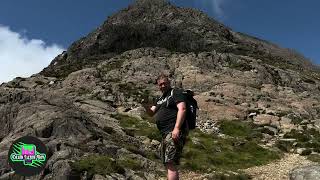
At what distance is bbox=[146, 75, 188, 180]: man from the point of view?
13250 millimetres

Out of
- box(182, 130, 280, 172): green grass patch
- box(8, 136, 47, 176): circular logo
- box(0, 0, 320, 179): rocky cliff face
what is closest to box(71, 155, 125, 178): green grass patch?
box(0, 0, 320, 179): rocky cliff face

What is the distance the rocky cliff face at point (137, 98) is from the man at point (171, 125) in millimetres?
13106

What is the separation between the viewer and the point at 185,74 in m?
77.7

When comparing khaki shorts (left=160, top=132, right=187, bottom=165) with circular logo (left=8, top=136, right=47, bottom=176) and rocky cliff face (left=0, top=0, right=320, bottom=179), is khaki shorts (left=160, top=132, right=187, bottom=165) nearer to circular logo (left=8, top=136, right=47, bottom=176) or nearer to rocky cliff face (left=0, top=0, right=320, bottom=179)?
circular logo (left=8, top=136, right=47, bottom=176)

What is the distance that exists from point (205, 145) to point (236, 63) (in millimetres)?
47513

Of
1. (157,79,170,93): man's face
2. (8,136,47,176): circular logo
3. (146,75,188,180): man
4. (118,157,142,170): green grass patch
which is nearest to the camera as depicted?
(146,75,188,180): man

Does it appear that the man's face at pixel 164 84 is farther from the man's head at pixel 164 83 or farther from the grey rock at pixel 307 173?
the grey rock at pixel 307 173

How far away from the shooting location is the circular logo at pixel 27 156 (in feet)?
54.0

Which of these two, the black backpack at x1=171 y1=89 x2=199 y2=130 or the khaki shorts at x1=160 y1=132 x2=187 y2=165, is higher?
the black backpack at x1=171 y1=89 x2=199 y2=130

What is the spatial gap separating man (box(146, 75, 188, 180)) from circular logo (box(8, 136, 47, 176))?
5.04 m

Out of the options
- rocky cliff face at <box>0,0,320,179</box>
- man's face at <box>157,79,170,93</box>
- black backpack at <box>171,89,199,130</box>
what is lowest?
black backpack at <box>171,89,199,130</box>

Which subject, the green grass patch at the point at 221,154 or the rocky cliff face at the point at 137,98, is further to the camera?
the green grass patch at the point at 221,154

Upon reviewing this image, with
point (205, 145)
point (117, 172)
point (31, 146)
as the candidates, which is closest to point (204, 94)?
point (205, 145)

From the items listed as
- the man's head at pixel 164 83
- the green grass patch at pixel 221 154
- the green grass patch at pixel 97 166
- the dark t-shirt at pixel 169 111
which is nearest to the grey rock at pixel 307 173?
the green grass patch at pixel 221 154
